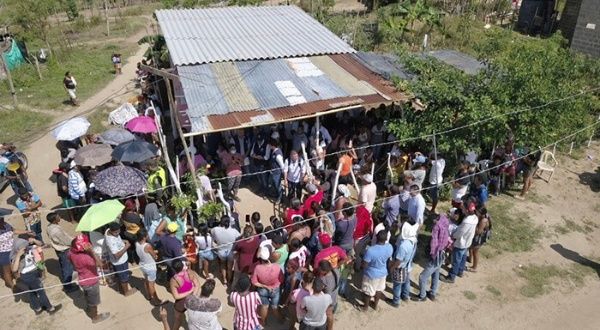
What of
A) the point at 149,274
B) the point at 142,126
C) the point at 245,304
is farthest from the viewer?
the point at 142,126

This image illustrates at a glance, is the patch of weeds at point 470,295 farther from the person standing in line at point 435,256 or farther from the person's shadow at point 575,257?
the person's shadow at point 575,257

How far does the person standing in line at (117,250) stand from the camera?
671cm

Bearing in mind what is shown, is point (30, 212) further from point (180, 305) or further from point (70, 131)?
point (180, 305)

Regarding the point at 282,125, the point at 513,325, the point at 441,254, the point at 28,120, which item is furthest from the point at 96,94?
the point at 513,325

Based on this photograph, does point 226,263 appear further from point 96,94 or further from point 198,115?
point 96,94

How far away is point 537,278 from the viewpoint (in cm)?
820

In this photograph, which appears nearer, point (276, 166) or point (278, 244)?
point (278, 244)

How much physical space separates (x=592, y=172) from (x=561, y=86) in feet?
12.1

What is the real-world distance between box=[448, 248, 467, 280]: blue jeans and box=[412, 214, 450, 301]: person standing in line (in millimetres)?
444

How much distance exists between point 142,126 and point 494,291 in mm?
8146

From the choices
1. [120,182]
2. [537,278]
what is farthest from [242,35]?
[537,278]

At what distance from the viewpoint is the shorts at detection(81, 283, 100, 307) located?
6.55 meters

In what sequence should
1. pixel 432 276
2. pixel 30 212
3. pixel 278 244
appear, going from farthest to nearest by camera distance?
pixel 30 212 → pixel 432 276 → pixel 278 244

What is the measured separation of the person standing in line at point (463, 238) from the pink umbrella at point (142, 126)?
7072 millimetres
